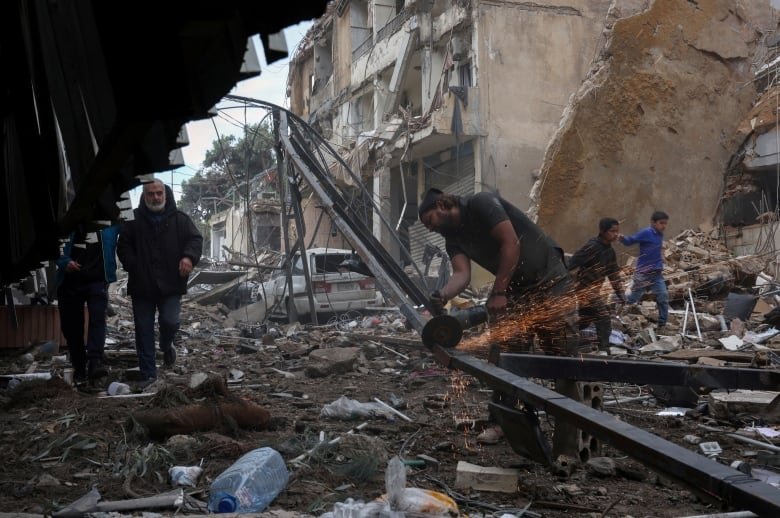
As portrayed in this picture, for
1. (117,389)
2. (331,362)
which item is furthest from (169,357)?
(331,362)

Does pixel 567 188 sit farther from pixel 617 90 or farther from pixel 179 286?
pixel 179 286

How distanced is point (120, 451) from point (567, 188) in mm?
12775

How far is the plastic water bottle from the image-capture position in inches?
121

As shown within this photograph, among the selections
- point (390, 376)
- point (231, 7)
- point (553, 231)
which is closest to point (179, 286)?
point (390, 376)

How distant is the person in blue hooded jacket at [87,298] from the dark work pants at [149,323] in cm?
34

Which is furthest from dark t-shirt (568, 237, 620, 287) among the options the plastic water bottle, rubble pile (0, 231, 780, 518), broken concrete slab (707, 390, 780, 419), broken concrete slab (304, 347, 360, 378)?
the plastic water bottle

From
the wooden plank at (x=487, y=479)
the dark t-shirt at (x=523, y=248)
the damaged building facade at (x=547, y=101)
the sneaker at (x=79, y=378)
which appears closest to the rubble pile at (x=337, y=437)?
the wooden plank at (x=487, y=479)

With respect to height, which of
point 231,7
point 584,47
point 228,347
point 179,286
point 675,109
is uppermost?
point 584,47

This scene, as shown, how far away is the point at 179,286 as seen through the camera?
6930 millimetres

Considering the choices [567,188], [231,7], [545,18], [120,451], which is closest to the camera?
[231,7]

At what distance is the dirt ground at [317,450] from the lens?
3.32 meters

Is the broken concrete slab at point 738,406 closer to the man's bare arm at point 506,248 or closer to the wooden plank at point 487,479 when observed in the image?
the man's bare arm at point 506,248

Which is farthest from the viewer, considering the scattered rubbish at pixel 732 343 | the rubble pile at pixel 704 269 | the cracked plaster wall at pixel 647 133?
the cracked plaster wall at pixel 647 133

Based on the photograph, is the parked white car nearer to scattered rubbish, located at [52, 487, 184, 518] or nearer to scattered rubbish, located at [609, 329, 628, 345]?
scattered rubbish, located at [609, 329, 628, 345]
